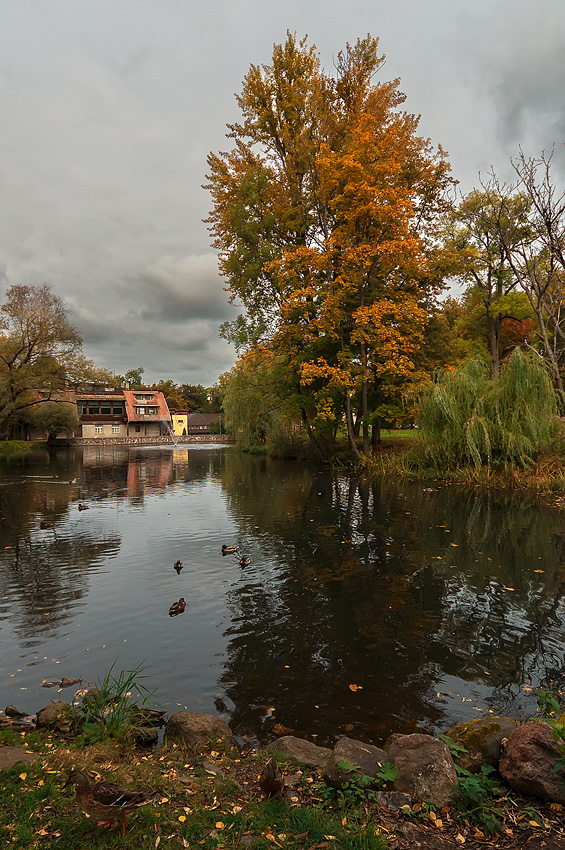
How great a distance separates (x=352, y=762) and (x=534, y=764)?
134cm

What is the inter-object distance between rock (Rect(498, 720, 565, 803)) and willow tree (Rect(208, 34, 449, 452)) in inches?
794

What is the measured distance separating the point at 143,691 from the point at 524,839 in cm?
417

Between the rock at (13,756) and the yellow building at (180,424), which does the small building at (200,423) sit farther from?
the rock at (13,756)

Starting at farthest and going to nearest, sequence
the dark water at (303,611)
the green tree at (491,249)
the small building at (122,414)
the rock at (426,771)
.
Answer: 1. the small building at (122,414)
2. the green tree at (491,249)
3. the dark water at (303,611)
4. the rock at (426,771)

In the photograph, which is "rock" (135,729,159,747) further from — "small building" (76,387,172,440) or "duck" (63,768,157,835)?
"small building" (76,387,172,440)

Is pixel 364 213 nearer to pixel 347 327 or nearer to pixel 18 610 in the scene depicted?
pixel 347 327

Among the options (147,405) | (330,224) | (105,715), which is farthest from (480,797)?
(147,405)

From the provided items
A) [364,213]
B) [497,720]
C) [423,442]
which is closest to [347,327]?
[364,213]

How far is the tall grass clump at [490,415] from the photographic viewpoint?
1903 centimetres

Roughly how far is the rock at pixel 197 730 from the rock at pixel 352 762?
3.91 feet

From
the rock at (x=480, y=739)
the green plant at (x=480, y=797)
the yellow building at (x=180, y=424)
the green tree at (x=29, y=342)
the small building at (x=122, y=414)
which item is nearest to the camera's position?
the green plant at (x=480, y=797)

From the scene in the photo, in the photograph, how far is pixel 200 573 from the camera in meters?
9.80

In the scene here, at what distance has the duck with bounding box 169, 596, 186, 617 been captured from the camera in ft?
25.1

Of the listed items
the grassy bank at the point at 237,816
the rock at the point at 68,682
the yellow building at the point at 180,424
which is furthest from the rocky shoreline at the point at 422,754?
the yellow building at the point at 180,424
